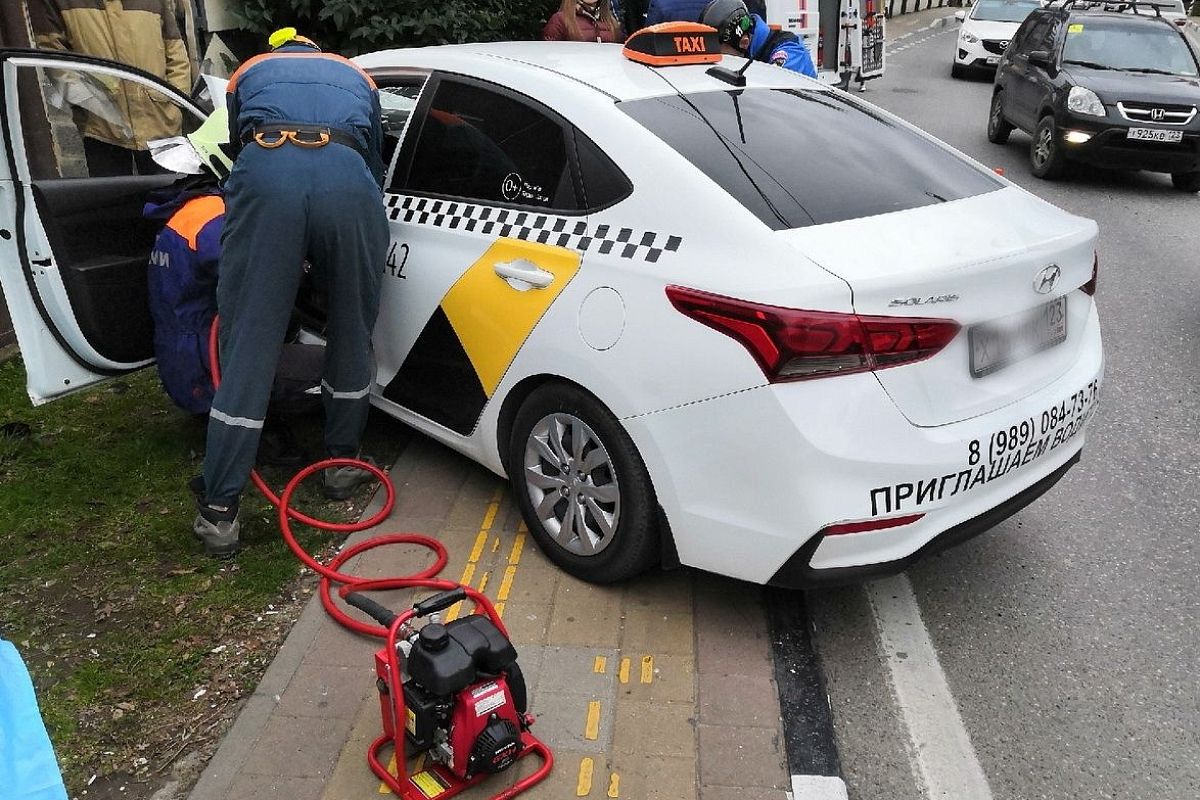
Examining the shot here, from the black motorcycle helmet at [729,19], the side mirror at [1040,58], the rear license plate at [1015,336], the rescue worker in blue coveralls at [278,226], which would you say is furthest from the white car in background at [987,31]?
the rescue worker in blue coveralls at [278,226]

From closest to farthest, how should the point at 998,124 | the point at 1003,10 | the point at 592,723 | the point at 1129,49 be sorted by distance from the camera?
the point at 592,723 < the point at 1129,49 < the point at 998,124 < the point at 1003,10

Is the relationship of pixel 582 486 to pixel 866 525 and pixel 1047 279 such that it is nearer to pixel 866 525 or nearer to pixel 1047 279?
pixel 866 525

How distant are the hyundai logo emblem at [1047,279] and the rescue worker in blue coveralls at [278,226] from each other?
2.22 m

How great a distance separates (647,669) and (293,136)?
2118 mm

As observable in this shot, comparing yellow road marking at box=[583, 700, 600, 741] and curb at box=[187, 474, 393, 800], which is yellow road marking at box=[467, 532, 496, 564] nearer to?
curb at box=[187, 474, 393, 800]

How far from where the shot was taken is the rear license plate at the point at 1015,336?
2859 millimetres

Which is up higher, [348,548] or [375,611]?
[375,611]

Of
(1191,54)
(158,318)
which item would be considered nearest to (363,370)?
(158,318)

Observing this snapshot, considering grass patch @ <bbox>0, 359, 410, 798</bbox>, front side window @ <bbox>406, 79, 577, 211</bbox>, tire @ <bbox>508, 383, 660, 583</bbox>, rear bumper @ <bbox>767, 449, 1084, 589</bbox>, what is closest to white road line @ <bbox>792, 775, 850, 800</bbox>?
rear bumper @ <bbox>767, 449, 1084, 589</bbox>

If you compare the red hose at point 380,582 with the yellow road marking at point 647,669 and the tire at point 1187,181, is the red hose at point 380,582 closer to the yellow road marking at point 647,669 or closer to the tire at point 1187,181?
the yellow road marking at point 647,669

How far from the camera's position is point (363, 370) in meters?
3.93

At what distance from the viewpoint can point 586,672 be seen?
9.93 feet

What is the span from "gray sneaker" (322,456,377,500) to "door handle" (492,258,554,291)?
1.13 m

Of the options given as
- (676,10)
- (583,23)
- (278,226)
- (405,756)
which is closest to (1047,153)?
(676,10)
